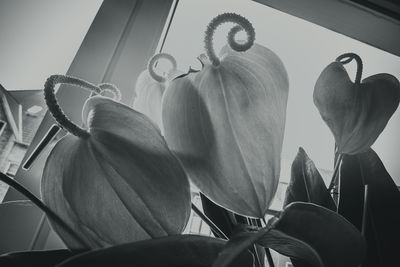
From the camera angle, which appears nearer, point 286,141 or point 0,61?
point 0,61

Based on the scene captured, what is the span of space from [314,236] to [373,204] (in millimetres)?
164

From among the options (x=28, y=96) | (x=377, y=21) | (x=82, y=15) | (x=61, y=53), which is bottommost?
(x=28, y=96)

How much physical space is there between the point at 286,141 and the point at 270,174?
0.63m

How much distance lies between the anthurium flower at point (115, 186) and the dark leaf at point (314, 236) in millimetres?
63

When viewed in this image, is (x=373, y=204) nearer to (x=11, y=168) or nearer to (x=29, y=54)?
(x=11, y=168)

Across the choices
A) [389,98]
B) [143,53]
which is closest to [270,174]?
[389,98]

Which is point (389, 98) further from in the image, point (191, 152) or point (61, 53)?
point (61, 53)

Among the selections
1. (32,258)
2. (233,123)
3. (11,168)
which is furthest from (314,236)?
(11,168)

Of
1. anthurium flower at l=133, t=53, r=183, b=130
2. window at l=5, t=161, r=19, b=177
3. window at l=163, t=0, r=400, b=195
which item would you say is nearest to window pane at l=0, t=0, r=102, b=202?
window at l=5, t=161, r=19, b=177

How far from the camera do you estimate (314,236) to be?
0.20 meters

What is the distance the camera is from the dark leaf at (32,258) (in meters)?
0.21

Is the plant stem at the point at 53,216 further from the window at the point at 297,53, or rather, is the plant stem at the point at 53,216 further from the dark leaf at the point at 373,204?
the window at the point at 297,53

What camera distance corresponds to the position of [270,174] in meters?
0.23

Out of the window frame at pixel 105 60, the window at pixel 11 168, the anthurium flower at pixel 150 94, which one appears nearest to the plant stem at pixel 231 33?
the anthurium flower at pixel 150 94
